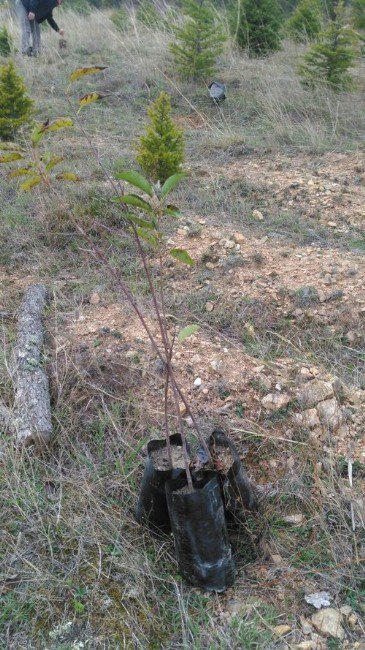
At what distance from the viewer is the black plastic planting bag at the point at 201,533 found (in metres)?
1.92

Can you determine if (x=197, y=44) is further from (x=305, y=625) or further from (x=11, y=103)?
(x=305, y=625)

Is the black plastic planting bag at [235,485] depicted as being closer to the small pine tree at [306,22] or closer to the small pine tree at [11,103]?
the small pine tree at [11,103]

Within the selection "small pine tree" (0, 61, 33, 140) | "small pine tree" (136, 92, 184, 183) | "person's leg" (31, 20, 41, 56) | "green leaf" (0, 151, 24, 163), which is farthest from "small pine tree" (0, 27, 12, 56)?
"green leaf" (0, 151, 24, 163)

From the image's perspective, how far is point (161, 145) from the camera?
175 inches

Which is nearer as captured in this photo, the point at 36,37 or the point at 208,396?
the point at 208,396

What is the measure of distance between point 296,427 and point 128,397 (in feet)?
2.60

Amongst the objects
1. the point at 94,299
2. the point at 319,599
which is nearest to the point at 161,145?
the point at 94,299

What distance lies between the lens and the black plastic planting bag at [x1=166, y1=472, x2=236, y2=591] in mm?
1921

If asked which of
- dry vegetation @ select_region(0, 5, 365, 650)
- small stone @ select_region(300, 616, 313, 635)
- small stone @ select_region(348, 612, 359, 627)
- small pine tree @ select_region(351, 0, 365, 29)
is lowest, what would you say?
small stone @ select_region(348, 612, 359, 627)

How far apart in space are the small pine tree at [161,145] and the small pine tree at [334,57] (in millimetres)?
2685

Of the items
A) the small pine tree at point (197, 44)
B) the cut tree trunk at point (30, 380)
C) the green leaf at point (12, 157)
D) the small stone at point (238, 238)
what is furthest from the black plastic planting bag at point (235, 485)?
the small pine tree at point (197, 44)

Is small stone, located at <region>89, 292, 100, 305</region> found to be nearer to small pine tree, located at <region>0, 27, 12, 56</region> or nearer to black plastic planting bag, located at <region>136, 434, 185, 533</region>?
black plastic planting bag, located at <region>136, 434, 185, 533</region>

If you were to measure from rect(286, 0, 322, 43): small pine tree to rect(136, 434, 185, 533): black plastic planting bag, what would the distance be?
7.96 metres

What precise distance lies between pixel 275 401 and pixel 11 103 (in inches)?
159
